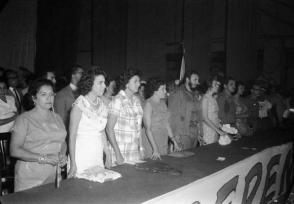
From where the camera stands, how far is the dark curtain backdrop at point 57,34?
9047 mm

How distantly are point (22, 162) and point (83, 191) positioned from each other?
1.96ft

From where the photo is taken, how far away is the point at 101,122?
2340mm

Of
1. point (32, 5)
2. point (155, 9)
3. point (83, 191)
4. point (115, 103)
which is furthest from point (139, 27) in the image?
point (83, 191)

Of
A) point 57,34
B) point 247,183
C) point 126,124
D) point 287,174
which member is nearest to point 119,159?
point 126,124

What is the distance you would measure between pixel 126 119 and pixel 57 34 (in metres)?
7.39

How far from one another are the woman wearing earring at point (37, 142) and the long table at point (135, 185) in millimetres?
311

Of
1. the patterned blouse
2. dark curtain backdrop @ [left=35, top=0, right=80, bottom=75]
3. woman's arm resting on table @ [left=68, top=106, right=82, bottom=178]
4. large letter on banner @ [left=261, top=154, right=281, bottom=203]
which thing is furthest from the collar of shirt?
dark curtain backdrop @ [left=35, top=0, right=80, bottom=75]

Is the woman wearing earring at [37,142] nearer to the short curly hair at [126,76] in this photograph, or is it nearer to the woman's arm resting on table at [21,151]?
the woman's arm resting on table at [21,151]

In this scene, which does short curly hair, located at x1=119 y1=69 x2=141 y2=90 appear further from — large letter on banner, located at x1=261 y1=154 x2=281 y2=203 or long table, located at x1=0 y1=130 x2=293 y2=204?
large letter on banner, located at x1=261 y1=154 x2=281 y2=203

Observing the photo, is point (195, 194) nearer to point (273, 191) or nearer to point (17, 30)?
point (273, 191)

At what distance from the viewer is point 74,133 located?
219 centimetres

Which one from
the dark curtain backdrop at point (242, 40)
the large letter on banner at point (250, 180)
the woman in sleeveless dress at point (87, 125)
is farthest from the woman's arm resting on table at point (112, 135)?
the dark curtain backdrop at point (242, 40)

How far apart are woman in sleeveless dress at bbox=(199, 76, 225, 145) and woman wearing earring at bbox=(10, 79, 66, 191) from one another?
2124mm

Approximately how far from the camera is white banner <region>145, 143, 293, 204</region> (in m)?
1.93
